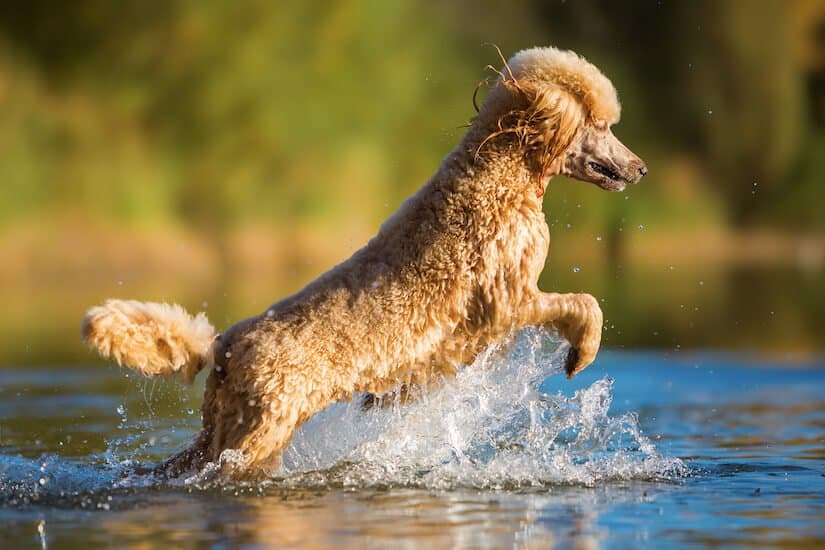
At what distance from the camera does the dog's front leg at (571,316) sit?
26.6ft

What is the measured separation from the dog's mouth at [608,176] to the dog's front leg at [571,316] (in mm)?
836

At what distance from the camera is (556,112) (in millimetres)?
8141

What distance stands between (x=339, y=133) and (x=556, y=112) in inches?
1096

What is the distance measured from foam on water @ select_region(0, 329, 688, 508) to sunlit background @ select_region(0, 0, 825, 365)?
1760 centimetres

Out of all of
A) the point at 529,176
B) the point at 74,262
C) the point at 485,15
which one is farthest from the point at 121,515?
the point at 485,15

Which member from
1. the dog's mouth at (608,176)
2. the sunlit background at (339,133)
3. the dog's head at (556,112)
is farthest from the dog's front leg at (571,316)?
the sunlit background at (339,133)

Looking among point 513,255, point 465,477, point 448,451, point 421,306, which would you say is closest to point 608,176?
point 513,255

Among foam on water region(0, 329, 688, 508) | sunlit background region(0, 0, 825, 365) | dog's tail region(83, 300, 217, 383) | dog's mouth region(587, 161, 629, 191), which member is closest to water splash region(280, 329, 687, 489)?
foam on water region(0, 329, 688, 508)

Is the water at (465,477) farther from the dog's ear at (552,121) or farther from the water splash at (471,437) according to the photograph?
the dog's ear at (552,121)

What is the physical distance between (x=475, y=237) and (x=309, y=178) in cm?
2649

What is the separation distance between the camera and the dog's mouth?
854cm

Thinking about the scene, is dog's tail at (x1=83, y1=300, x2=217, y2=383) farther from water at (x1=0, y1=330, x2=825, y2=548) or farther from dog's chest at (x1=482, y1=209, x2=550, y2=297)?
dog's chest at (x1=482, y1=209, x2=550, y2=297)

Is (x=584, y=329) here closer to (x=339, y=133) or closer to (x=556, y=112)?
(x=556, y=112)

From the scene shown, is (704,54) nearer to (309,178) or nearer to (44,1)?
(309,178)
